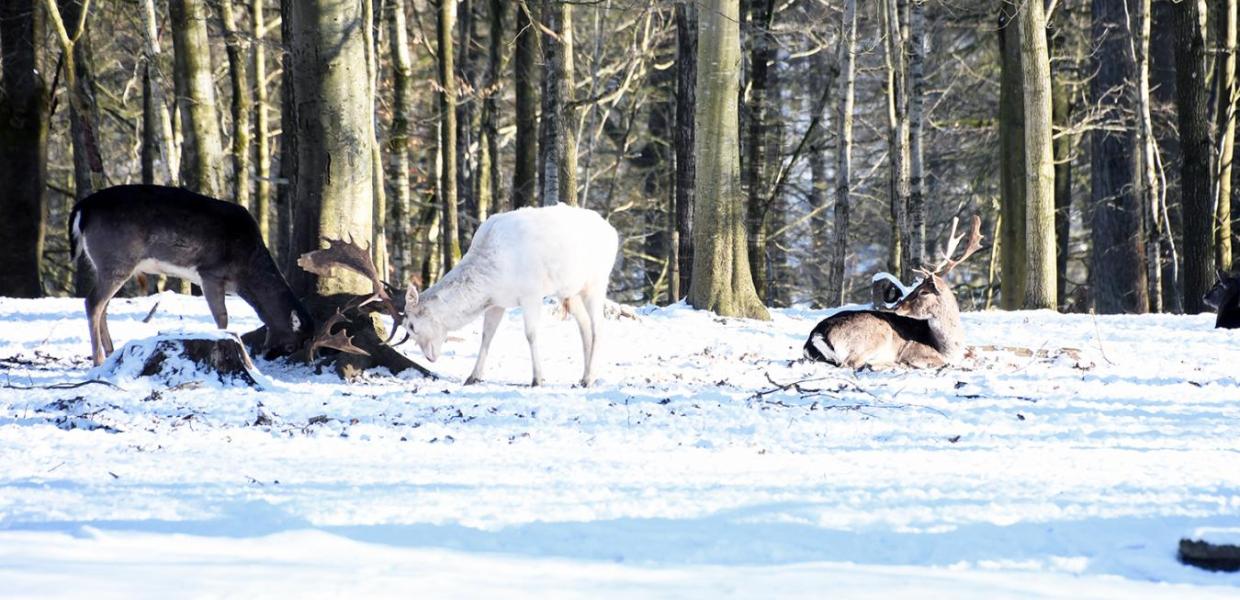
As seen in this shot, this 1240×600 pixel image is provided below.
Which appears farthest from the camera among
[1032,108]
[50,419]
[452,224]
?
[452,224]

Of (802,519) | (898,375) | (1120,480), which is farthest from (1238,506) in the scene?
(898,375)

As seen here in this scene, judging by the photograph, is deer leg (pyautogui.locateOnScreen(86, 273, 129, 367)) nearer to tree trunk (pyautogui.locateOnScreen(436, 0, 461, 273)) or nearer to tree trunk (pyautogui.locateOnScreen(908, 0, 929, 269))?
tree trunk (pyautogui.locateOnScreen(908, 0, 929, 269))

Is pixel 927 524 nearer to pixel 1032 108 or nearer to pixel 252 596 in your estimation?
pixel 252 596

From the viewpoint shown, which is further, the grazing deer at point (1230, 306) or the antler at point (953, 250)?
the grazing deer at point (1230, 306)

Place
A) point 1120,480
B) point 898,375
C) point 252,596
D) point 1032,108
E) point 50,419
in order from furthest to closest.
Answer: point 1032,108
point 898,375
point 50,419
point 1120,480
point 252,596

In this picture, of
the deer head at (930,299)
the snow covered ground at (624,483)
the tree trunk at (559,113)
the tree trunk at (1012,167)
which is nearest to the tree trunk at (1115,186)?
the tree trunk at (1012,167)

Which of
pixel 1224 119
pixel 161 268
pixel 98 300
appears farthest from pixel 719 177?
pixel 1224 119

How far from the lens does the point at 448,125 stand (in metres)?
21.1

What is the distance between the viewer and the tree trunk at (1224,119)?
69.3 feet

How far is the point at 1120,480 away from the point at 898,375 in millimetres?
4191

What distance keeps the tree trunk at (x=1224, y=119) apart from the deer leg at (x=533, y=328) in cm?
1460

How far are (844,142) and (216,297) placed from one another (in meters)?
10.9

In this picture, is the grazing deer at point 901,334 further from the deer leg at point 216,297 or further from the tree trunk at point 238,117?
the tree trunk at point 238,117

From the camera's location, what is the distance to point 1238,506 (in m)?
5.61
